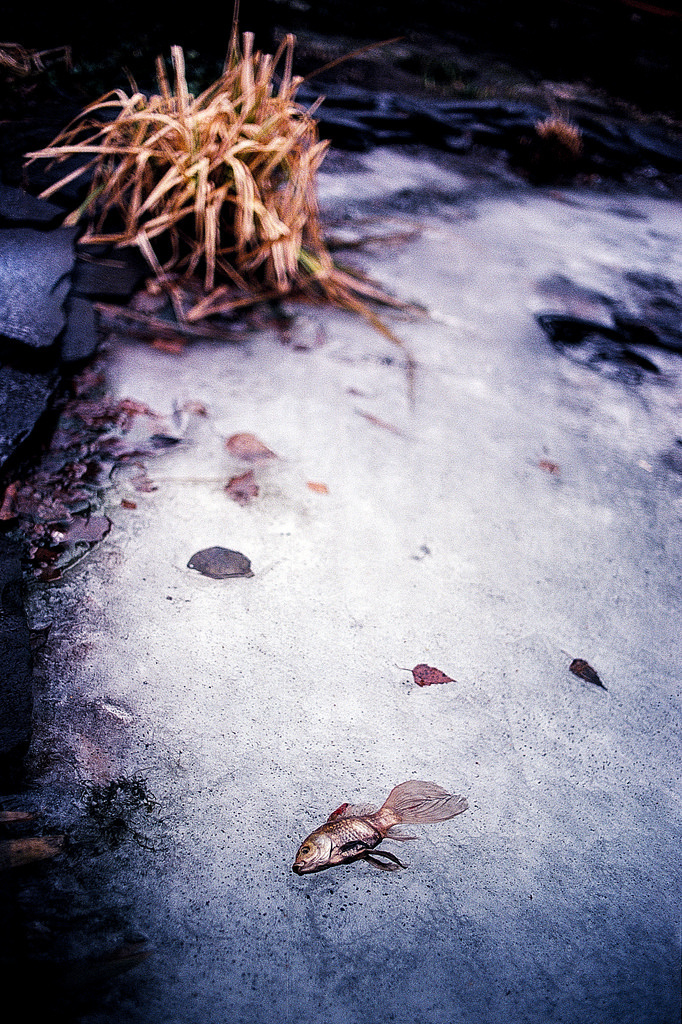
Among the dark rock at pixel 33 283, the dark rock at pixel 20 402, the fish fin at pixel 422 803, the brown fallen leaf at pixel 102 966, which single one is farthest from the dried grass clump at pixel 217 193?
the brown fallen leaf at pixel 102 966

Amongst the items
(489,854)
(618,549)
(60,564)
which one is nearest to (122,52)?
(60,564)

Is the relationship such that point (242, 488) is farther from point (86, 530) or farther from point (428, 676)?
point (428, 676)

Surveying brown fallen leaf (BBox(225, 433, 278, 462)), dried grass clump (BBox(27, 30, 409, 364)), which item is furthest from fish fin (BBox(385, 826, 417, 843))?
dried grass clump (BBox(27, 30, 409, 364))

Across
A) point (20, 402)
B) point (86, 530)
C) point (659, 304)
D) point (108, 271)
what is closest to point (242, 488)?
point (86, 530)

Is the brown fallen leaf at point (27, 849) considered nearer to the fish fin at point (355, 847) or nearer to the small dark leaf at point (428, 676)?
the fish fin at point (355, 847)

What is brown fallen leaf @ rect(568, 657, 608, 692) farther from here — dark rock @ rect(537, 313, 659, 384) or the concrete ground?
dark rock @ rect(537, 313, 659, 384)

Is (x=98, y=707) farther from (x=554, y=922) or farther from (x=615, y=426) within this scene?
(x=615, y=426)
